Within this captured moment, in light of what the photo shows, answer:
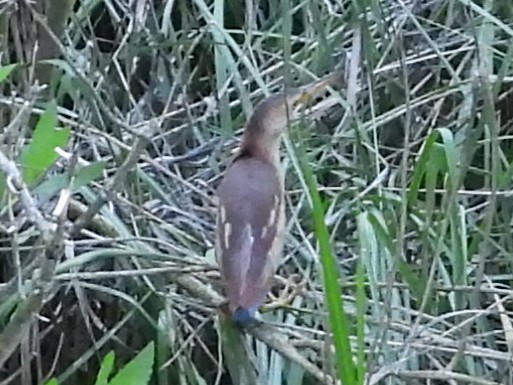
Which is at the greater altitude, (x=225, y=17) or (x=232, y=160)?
(x=225, y=17)

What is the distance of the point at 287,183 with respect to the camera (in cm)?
254

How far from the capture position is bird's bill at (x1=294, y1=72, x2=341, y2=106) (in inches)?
95.1

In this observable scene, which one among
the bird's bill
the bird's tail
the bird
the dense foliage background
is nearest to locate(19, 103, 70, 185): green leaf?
the dense foliage background

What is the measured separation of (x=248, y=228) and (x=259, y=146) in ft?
0.96

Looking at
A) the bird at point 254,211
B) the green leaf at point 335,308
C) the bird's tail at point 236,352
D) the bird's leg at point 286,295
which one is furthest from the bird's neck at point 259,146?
the green leaf at point 335,308

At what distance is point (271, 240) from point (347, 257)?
0.38 m

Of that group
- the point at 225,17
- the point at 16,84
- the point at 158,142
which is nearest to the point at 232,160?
the point at 158,142

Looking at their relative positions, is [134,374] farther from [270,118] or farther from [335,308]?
[270,118]

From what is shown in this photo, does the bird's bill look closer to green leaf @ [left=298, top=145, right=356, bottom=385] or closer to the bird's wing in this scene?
the bird's wing

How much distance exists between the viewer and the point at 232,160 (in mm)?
2334

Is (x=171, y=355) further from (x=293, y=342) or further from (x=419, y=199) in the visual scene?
(x=419, y=199)

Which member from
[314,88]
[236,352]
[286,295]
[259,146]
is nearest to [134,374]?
[236,352]

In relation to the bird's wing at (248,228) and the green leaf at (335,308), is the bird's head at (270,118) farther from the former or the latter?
the green leaf at (335,308)

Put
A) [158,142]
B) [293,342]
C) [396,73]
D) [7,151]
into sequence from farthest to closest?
[396,73] < [158,142] < [293,342] < [7,151]
